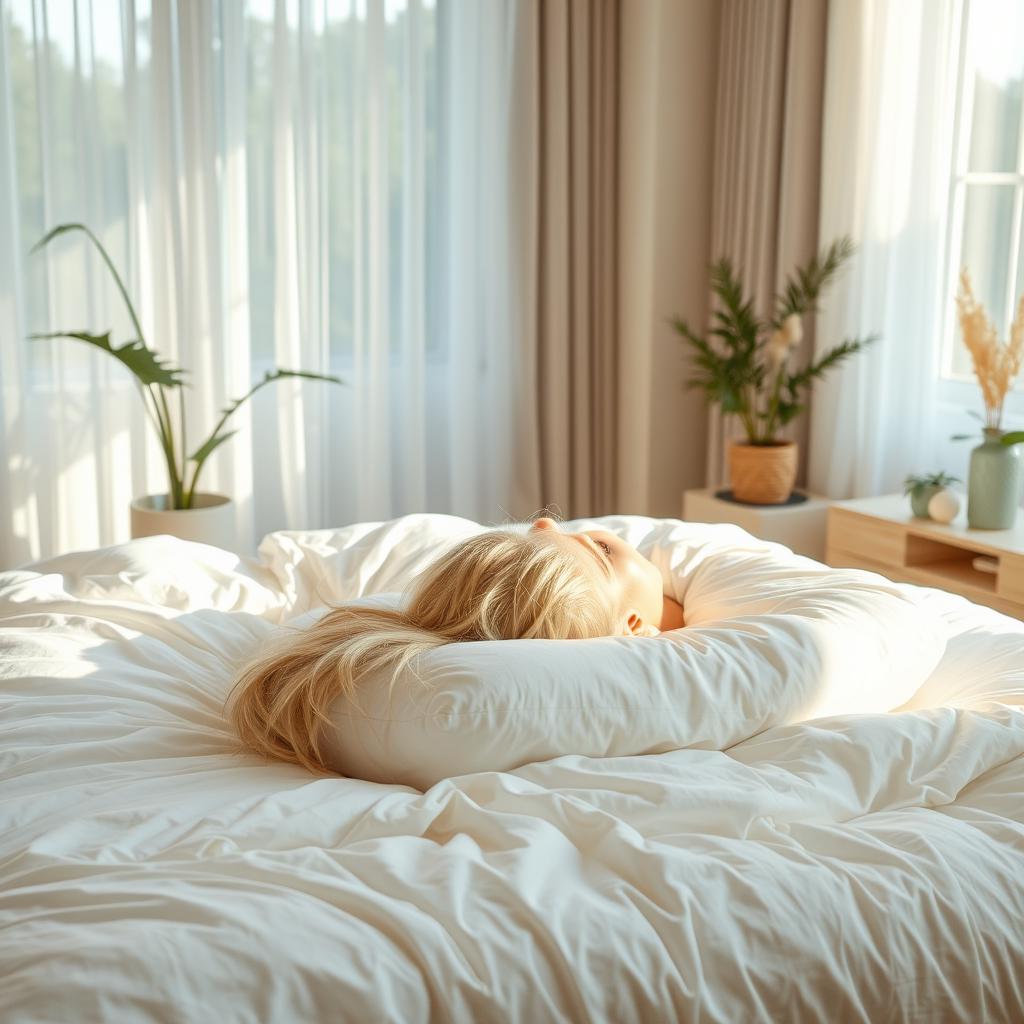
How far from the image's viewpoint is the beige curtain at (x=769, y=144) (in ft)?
11.6

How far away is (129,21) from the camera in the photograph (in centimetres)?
334

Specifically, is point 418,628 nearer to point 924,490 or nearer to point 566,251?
point 924,490

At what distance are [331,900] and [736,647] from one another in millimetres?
585

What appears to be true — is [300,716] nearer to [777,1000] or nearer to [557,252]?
[777,1000]

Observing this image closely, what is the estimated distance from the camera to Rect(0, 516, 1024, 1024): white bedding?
0.98 metres

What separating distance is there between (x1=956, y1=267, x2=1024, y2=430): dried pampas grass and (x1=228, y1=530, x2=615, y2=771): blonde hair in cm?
168

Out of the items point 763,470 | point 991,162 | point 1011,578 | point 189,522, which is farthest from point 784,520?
point 189,522

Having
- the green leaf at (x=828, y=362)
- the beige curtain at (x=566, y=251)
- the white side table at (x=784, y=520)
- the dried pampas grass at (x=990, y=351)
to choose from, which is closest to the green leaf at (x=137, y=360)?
the beige curtain at (x=566, y=251)

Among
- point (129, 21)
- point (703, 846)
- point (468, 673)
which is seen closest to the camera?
point (703, 846)

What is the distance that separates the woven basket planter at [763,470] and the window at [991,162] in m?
0.55

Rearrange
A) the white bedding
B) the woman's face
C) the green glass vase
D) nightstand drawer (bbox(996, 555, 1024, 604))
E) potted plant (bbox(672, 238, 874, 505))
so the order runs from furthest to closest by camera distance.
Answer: potted plant (bbox(672, 238, 874, 505)), the green glass vase, nightstand drawer (bbox(996, 555, 1024, 604)), the woman's face, the white bedding

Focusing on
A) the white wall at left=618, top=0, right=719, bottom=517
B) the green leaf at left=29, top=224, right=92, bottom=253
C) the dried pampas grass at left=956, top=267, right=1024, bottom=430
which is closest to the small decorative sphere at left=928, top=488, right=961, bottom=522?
the dried pampas grass at left=956, top=267, right=1024, bottom=430

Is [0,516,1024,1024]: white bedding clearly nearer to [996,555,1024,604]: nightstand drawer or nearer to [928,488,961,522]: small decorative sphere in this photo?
[996,555,1024,604]: nightstand drawer

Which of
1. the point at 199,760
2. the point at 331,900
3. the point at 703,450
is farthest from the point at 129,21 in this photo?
the point at 331,900
